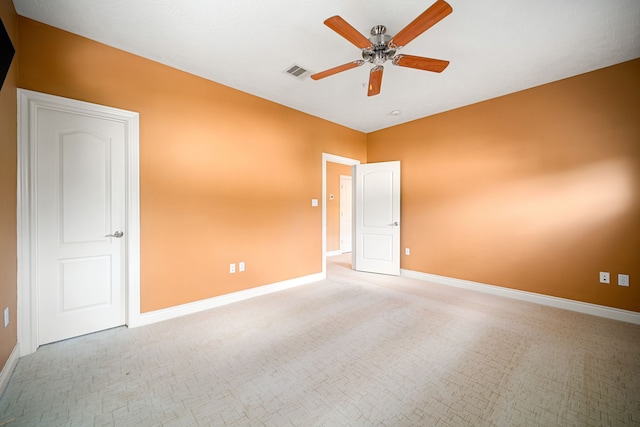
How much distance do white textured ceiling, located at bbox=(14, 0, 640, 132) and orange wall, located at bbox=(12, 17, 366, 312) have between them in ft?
0.69

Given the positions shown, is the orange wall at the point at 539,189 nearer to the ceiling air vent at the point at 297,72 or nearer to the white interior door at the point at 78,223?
the ceiling air vent at the point at 297,72

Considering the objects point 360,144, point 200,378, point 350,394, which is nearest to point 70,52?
point 200,378

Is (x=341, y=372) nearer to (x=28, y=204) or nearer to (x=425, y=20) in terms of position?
(x=425, y=20)

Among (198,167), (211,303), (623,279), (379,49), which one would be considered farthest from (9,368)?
(623,279)

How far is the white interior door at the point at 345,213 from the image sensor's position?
683 cm

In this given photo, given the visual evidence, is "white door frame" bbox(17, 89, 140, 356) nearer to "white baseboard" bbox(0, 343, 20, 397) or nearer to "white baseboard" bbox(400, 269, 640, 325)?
"white baseboard" bbox(0, 343, 20, 397)

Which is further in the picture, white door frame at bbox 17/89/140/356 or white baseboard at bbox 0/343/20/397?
white door frame at bbox 17/89/140/356

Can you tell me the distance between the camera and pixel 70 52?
2.22 m

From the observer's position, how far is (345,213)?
6926mm

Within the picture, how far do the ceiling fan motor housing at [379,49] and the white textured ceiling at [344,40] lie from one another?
3.1 inches

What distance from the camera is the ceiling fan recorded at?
1540 mm

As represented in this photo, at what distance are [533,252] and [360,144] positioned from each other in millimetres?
3297

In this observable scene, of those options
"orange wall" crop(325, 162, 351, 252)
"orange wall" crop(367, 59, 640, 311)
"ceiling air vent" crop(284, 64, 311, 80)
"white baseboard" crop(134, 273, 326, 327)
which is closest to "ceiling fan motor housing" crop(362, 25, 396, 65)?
"ceiling air vent" crop(284, 64, 311, 80)

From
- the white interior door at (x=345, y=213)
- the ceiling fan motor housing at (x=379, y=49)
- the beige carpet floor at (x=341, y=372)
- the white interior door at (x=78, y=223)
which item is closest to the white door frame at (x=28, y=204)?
the white interior door at (x=78, y=223)
